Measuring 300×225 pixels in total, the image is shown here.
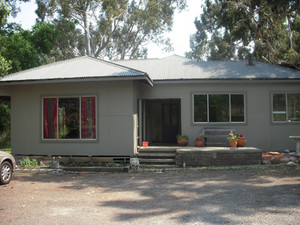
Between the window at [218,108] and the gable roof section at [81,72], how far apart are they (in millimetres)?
2759

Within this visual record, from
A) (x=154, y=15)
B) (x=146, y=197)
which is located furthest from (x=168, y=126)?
(x=154, y=15)

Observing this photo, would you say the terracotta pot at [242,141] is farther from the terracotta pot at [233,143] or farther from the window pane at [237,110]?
the window pane at [237,110]

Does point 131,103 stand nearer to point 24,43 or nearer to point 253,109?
point 253,109

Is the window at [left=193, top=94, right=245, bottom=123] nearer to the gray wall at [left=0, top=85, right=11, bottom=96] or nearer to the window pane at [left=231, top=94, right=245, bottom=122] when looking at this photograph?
the window pane at [left=231, top=94, right=245, bottom=122]

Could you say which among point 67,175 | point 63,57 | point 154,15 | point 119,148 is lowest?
point 67,175

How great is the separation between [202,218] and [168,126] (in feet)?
33.7

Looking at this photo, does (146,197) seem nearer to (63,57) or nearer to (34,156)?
(34,156)

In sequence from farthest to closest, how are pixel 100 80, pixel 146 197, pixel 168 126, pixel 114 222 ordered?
pixel 168 126 → pixel 100 80 → pixel 146 197 → pixel 114 222

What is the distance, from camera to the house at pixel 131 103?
11430 millimetres

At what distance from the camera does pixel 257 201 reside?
638 centimetres

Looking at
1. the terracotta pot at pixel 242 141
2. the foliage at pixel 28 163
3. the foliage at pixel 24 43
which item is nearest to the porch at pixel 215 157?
the terracotta pot at pixel 242 141

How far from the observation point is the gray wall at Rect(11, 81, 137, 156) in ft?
37.3

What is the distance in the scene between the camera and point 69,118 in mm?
11820

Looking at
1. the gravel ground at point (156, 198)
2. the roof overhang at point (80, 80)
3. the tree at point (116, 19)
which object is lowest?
the gravel ground at point (156, 198)
